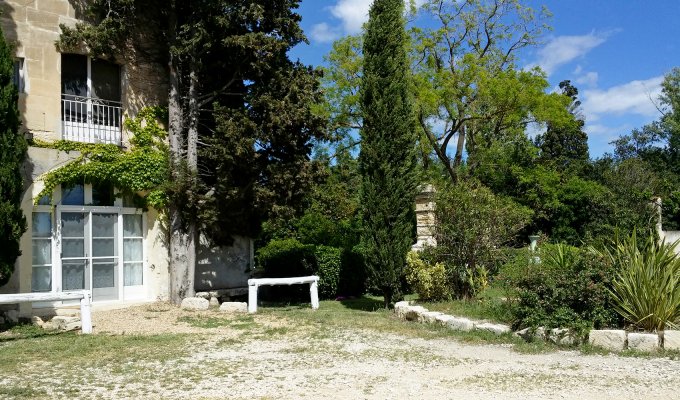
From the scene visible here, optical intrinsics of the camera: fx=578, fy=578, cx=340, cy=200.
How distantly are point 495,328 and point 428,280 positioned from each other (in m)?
2.68

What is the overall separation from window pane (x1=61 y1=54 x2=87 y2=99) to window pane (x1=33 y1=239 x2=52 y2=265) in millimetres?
3365

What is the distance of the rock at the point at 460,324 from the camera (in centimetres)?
972

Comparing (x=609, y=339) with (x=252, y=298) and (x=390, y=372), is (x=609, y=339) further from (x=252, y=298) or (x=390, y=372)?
(x=252, y=298)

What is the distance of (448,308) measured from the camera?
1112 centimetres

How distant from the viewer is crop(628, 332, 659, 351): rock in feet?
25.5

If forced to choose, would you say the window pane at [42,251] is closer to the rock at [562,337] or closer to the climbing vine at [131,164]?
the climbing vine at [131,164]

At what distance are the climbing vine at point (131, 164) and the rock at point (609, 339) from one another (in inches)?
367

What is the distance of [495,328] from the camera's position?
9.27 meters

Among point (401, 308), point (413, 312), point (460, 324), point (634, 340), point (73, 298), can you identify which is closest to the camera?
point (634, 340)

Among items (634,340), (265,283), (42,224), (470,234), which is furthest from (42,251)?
(634,340)

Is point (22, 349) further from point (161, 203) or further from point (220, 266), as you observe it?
point (220, 266)

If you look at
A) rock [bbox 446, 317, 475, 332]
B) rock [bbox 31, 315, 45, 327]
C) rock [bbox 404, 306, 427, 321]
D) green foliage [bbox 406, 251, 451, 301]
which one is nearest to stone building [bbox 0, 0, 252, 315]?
rock [bbox 31, 315, 45, 327]

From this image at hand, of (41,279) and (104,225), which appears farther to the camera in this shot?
(104,225)

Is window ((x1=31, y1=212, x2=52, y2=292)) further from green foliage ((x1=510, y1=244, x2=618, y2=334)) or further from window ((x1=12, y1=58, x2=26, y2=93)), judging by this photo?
green foliage ((x1=510, y1=244, x2=618, y2=334))
